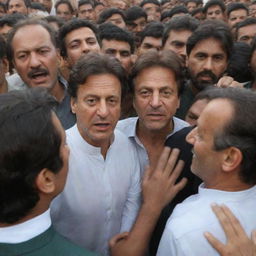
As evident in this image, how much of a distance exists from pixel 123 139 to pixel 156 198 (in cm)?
45

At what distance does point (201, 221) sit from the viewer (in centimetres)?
131

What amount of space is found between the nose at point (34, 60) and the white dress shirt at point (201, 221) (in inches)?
73.6

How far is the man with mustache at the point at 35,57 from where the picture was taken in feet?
9.43

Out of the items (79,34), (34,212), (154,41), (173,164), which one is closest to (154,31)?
(154,41)

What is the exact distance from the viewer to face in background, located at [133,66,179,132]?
7.65ft

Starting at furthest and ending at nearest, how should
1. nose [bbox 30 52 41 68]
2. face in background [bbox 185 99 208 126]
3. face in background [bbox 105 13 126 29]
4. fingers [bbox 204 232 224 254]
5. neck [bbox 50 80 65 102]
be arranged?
1. face in background [bbox 105 13 126 29]
2. neck [bbox 50 80 65 102]
3. nose [bbox 30 52 41 68]
4. face in background [bbox 185 99 208 126]
5. fingers [bbox 204 232 224 254]

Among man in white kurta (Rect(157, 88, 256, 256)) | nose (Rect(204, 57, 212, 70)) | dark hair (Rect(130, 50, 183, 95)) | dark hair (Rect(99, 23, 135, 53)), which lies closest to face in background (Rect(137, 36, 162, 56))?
dark hair (Rect(99, 23, 135, 53))

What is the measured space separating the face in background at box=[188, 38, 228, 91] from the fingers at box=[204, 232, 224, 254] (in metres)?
2.12

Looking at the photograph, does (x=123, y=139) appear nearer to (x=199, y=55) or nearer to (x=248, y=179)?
(x=248, y=179)

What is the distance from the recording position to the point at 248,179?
1.41 metres

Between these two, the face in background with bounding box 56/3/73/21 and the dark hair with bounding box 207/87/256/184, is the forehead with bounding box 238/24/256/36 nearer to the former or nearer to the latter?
the face in background with bounding box 56/3/73/21

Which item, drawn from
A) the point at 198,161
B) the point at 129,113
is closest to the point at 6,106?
the point at 198,161

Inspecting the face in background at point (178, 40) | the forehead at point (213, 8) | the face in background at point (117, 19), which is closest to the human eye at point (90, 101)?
the face in background at point (178, 40)

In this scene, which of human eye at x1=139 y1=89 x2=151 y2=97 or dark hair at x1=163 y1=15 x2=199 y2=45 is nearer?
human eye at x1=139 y1=89 x2=151 y2=97
